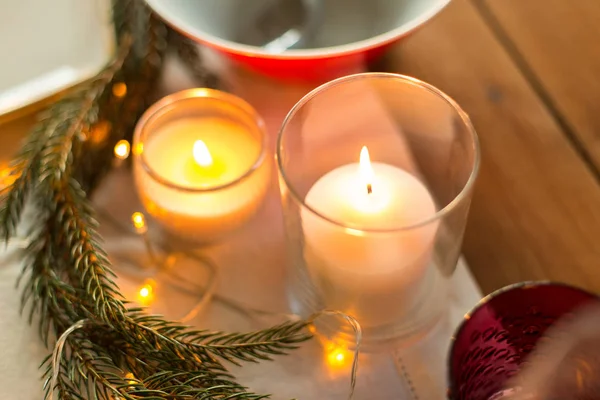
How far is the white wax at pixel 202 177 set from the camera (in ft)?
1.44

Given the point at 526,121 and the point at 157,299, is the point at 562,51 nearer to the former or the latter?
the point at 526,121

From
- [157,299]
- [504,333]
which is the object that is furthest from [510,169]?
[157,299]

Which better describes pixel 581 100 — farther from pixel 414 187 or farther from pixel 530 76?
pixel 414 187

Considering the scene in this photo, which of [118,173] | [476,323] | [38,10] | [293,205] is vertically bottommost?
[476,323]

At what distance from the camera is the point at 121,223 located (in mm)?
469

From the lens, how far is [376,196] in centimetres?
43

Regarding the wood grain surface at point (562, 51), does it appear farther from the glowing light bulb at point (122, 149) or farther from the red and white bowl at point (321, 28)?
the glowing light bulb at point (122, 149)

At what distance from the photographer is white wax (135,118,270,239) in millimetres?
440

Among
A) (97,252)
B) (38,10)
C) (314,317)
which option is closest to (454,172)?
(314,317)

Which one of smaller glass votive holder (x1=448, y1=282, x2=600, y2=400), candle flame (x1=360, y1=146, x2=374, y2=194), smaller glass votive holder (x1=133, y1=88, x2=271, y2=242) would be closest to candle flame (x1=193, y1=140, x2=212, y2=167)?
smaller glass votive holder (x1=133, y1=88, x2=271, y2=242)

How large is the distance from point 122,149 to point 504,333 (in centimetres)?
29

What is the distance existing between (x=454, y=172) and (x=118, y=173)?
24 centimetres

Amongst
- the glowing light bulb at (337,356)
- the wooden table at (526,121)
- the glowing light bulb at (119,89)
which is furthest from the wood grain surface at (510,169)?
the glowing light bulb at (119,89)

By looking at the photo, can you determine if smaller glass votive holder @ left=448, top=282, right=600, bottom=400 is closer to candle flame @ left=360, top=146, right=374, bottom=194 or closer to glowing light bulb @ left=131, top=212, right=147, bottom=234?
candle flame @ left=360, top=146, right=374, bottom=194
